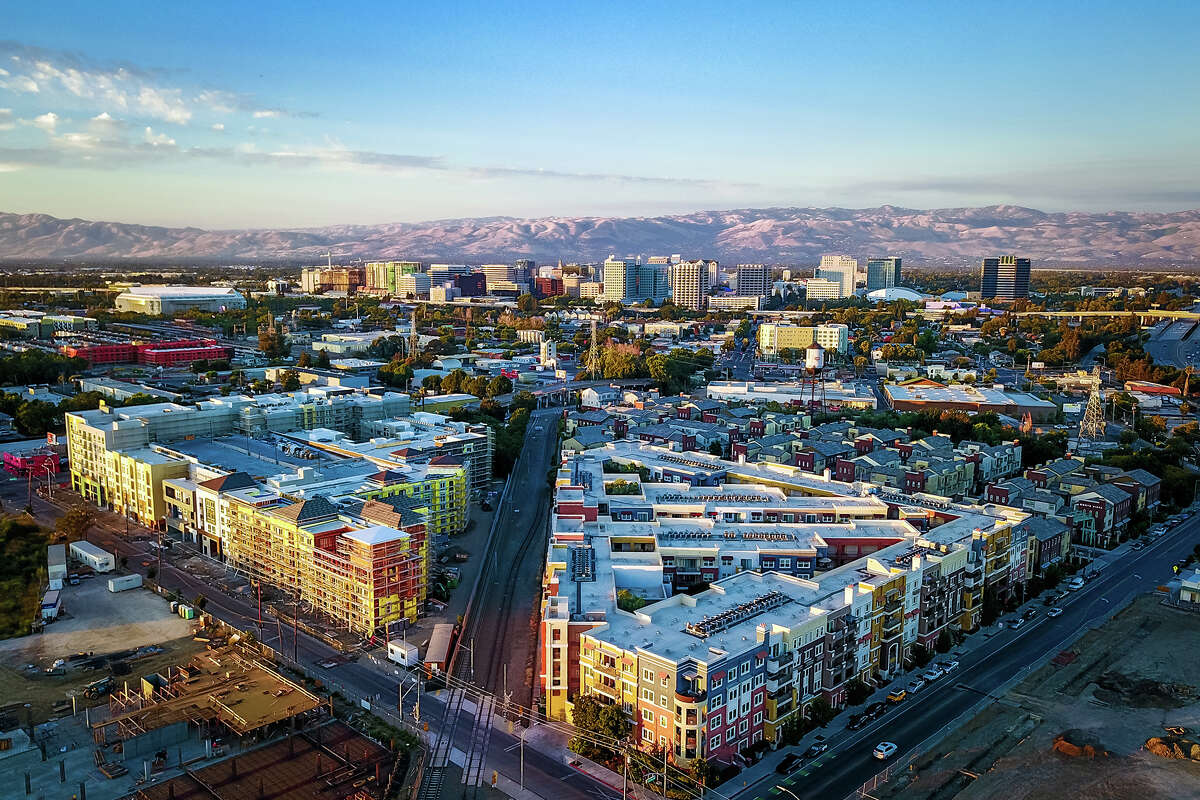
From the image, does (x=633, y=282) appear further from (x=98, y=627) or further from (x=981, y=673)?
(x=981, y=673)

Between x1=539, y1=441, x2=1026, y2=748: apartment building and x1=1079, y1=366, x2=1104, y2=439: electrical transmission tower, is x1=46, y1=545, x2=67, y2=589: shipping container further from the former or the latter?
x1=1079, y1=366, x2=1104, y2=439: electrical transmission tower

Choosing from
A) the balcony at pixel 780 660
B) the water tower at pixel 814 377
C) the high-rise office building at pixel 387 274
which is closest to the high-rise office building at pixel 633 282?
the high-rise office building at pixel 387 274

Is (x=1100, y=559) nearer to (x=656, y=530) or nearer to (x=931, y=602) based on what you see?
(x=931, y=602)

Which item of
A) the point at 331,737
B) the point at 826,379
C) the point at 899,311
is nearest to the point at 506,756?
the point at 331,737

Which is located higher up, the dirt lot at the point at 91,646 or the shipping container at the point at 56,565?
the shipping container at the point at 56,565

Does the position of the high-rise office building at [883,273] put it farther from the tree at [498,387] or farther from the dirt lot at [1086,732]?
the dirt lot at [1086,732]
